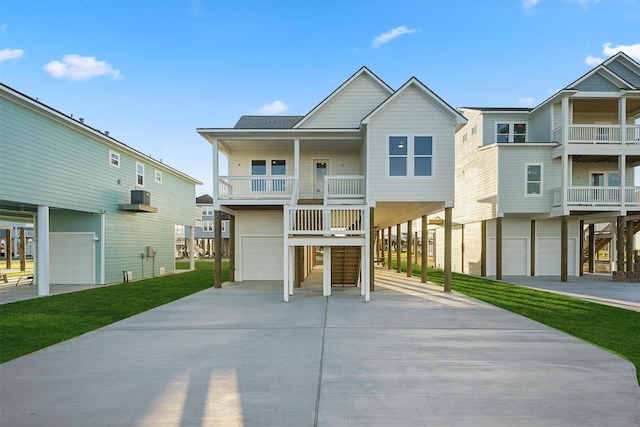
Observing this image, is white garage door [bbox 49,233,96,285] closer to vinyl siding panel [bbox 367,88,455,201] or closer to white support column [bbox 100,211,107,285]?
white support column [bbox 100,211,107,285]

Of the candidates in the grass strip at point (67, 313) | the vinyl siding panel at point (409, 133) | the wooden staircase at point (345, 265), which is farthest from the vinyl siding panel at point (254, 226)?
the vinyl siding panel at point (409, 133)

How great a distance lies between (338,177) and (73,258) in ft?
44.5

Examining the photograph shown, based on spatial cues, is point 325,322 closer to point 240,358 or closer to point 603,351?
point 240,358

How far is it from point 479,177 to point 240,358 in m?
19.2

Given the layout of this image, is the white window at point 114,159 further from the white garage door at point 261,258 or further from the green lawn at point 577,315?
the green lawn at point 577,315

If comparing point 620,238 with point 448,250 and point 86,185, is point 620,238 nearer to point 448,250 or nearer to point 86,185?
point 448,250

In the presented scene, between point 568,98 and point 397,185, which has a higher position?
point 568,98

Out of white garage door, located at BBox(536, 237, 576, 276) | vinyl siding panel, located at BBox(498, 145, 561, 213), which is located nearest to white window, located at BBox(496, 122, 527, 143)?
vinyl siding panel, located at BBox(498, 145, 561, 213)

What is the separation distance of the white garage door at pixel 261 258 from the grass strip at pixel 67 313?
9.16 ft

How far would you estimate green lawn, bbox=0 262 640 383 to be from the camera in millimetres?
7059

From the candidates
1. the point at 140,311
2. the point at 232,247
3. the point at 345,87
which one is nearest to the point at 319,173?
the point at 345,87

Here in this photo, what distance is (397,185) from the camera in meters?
13.4

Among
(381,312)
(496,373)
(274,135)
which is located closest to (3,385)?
(496,373)

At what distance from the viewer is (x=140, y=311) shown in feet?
33.4
